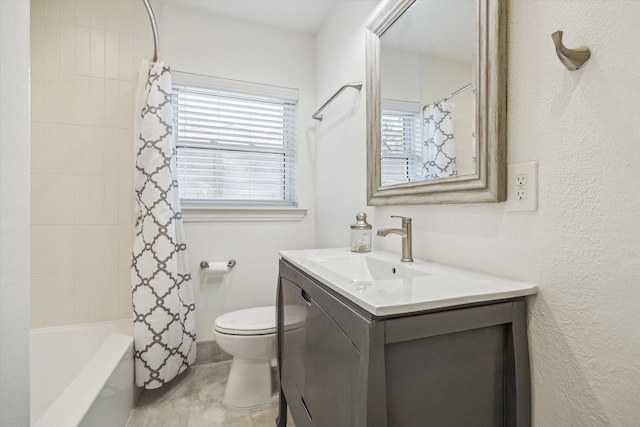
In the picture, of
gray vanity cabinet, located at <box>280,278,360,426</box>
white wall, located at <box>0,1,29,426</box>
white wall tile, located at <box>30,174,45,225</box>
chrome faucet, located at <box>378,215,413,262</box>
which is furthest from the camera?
white wall tile, located at <box>30,174,45,225</box>

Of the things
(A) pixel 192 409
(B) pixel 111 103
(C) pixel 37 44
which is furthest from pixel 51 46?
(A) pixel 192 409

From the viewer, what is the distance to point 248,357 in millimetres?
1615

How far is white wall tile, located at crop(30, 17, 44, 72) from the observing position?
174 cm

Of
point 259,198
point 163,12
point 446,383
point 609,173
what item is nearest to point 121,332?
point 259,198

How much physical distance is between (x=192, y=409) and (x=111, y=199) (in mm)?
1324

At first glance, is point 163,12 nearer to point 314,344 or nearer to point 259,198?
point 259,198

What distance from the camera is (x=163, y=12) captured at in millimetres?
1991

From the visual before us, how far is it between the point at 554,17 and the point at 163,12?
7.31 ft

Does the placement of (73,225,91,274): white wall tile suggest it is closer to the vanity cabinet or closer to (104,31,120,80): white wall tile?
(104,31,120,80): white wall tile

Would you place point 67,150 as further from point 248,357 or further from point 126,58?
point 248,357

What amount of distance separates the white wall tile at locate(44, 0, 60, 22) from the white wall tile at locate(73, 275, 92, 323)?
155 centimetres

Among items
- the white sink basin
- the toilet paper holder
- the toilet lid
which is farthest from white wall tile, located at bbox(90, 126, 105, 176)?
the white sink basin

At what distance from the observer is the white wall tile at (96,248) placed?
6.03 ft

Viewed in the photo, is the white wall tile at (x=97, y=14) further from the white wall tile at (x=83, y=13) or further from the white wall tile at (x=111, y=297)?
the white wall tile at (x=111, y=297)
